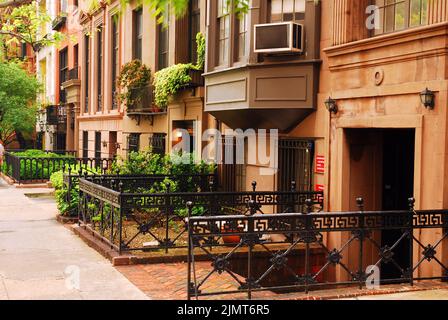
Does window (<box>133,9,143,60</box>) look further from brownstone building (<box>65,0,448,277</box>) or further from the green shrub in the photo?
brownstone building (<box>65,0,448,277</box>)

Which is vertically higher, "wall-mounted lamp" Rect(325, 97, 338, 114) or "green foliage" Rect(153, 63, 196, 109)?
"green foliage" Rect(153, 63, 196, 109)

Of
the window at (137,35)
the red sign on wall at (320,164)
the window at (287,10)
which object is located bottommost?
the red sign on wall at (320,164)

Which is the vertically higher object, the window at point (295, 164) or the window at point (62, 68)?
the window at point (62, 68)

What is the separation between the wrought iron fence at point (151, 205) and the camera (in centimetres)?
973

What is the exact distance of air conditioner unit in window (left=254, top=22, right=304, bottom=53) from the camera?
35.2 ft

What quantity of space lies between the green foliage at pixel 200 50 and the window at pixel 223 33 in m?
1.25

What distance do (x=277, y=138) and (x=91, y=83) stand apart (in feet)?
52.8

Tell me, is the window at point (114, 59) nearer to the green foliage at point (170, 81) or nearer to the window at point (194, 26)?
the green foliage at point (170, 81)

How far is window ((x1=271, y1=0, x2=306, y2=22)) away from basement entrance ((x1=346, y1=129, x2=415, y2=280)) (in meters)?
2.48

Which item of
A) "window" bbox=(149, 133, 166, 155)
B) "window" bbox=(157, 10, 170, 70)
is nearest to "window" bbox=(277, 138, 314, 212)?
"window" bbox=(149, 133, 166, 155)

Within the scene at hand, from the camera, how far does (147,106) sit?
60.3 ft

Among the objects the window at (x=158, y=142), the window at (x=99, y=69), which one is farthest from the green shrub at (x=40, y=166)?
the window at (x=158, y=142)

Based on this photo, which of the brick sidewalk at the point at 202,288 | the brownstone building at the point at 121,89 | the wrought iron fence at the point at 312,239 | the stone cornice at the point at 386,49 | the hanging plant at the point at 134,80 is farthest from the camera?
the hanging plant at the point at 134,80

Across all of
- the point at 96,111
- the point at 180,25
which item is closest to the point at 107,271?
the point at 180,25
